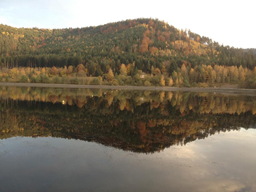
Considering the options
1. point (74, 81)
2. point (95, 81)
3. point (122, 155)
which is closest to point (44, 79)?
point (74, 81)

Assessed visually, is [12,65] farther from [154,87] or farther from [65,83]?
[154,87]

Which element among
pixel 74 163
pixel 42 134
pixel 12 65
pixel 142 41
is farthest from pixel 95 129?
pixel 142 41

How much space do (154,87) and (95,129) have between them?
96.7 m

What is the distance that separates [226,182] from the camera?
1092cm

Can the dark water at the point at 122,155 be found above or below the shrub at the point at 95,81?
below

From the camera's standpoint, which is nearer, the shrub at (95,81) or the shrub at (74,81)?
the shrub at (74,81)

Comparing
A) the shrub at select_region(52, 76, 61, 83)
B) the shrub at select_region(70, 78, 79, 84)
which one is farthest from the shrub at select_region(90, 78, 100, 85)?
the shrub at select_region(52, 76, 61, 83)

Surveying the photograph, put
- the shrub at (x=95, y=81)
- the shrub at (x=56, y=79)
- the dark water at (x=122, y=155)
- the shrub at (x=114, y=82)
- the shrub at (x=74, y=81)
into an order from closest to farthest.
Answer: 1. the dark water at (x=122, y=155)
2. the shrub at (x=56, y=79)
3. the shrub at (x=74, y=81)
4. the shrub at (x=95, y=81)
5. the shrub at (x=114, y=82)

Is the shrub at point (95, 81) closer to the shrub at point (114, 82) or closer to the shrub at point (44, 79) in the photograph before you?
the shrub at point (114, 82)

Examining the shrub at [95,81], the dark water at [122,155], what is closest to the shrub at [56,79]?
the shrub at [95,81]

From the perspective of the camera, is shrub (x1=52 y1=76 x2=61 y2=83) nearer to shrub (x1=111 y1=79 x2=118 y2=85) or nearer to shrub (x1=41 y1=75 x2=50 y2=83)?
shrub (x1=41 y1=75 x2=50 y2=83)

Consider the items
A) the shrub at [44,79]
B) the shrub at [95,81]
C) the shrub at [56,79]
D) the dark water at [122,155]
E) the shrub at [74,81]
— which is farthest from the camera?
the shrub at [95,81]

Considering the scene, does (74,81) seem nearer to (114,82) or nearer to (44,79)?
(44,79)

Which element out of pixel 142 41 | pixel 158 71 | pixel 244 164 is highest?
pixel 142 41
